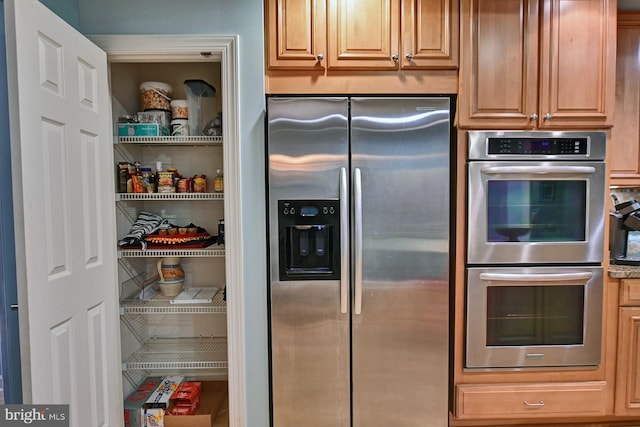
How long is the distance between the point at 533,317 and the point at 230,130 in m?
1.82

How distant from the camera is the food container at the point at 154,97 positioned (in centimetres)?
193

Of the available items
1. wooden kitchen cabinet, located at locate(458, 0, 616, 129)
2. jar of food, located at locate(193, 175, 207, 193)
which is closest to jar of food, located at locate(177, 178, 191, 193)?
jar of food, located at locate(193, 175, 207, 193)

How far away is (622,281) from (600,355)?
1.32 feet

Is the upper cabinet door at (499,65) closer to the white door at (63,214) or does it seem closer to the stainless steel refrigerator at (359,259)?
the stainless steel refrigerator at (359,259)

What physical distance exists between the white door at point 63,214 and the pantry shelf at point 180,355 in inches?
7.8

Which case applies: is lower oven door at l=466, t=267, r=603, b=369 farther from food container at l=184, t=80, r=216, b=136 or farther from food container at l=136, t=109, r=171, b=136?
food container at l=136, t=109, r=171, b=136

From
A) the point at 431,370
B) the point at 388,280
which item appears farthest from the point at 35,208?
the point at 431,370

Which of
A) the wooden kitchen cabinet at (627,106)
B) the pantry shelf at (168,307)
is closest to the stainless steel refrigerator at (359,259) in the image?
the pantry shelf at (168,307)

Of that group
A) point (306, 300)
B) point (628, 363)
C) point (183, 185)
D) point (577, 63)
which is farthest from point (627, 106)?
point (183, 185)

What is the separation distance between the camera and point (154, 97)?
1933 mm

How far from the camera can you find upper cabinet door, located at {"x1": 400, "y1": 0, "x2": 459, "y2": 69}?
1.69 m

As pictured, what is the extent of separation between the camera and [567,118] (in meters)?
1.75

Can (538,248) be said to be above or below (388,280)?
above

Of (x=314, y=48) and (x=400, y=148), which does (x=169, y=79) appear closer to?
(x=314, y=48)
